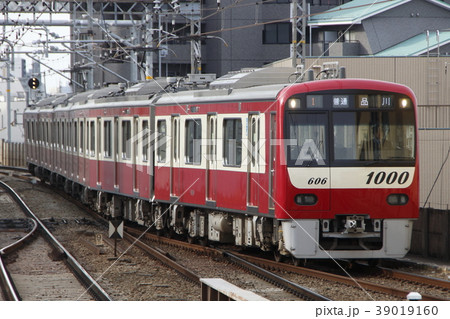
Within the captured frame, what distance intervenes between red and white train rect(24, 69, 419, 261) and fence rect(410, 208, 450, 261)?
67.2 inches

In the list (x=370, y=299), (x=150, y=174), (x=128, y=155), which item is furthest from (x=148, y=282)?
(x=128, y=155)

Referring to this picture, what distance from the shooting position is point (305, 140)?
13211 mm

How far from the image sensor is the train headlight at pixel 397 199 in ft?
44.2

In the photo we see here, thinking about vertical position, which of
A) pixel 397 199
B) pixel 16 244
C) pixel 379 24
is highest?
pixel 379 24

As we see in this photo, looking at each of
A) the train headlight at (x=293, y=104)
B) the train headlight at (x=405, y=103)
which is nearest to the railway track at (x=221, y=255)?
the train headlight at (x=293, y=104)

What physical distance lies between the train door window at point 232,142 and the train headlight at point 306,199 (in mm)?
1758

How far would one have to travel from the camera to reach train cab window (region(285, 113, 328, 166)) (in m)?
13.1

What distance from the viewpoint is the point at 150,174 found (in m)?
18.6

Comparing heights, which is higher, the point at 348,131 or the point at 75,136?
the point at 348,131

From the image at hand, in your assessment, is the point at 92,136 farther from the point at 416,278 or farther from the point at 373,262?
the point at 416,278

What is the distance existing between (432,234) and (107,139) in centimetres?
917

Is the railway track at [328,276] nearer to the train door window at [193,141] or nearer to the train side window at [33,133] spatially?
the train door window at [193,141]

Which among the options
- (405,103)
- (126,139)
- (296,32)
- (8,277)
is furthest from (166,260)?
(296,32)

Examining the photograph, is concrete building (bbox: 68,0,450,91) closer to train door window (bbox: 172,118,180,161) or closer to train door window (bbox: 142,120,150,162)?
train door window (bbox: 142,120,150,162)
